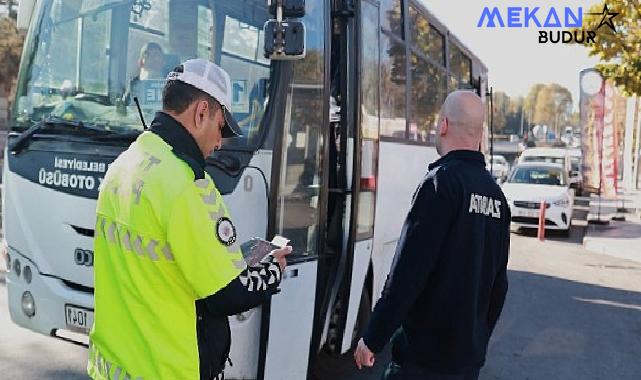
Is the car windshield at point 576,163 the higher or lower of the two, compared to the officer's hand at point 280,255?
higher

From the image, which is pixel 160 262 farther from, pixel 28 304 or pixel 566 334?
pixel 566 334

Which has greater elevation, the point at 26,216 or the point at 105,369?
the point at 26,216

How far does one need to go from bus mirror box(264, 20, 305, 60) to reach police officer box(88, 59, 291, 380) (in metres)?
1.78

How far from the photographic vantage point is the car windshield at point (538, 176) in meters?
18.2

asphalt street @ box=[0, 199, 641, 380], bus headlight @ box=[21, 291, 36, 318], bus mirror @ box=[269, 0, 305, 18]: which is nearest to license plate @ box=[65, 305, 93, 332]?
bus headlight @ box=[21, 291, 36, 318]

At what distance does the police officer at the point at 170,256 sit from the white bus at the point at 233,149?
1816 mm

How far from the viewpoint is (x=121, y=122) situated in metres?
4.46

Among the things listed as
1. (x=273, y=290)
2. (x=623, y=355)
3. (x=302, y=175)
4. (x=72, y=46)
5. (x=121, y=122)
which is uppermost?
(x=72, y=46)

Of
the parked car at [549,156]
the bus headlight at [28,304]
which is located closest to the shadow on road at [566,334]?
the bus headlight at [28,304]

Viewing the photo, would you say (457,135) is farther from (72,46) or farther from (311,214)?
(72,46)

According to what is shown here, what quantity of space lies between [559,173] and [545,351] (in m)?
12.2

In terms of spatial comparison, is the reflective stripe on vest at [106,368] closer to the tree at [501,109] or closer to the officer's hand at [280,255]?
the officer's hand at [280,255]

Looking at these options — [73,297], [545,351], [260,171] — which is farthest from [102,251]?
[545,351]

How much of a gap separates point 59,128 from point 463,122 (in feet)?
9.69
